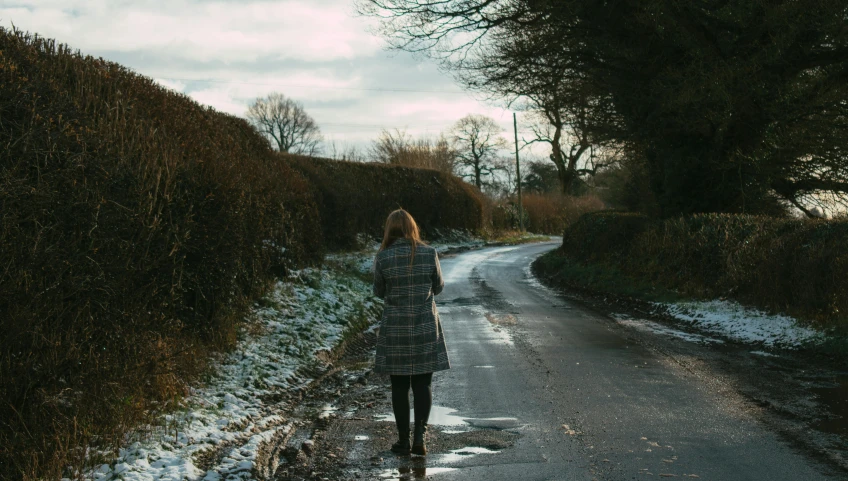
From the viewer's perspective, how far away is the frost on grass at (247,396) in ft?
17.6

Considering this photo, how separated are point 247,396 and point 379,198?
2556cm

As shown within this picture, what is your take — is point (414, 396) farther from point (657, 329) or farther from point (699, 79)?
point (699, 79)

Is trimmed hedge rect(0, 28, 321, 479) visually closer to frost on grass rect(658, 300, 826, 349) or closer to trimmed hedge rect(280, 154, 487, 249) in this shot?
frost on grass rect(658, 300, 826, 349)

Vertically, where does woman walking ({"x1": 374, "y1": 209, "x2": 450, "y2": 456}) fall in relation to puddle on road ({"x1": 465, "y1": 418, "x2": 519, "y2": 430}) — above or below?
above

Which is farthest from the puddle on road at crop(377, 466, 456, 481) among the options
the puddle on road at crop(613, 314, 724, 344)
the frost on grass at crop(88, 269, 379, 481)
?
the puddle on road at crop(613, 314, 724, 344)

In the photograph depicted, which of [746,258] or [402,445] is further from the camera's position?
[746,258]

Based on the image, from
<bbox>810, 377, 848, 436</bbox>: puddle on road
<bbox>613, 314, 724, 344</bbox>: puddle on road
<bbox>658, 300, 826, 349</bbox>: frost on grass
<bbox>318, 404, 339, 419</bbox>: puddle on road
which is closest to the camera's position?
<bbox>810, 377, 848, 436</bbox>: puddle on road

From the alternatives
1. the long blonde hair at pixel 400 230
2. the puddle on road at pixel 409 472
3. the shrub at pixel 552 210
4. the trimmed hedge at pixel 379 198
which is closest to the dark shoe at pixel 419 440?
the puddle on road at pixel 409 472

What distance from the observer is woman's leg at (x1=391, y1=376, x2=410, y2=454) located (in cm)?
594

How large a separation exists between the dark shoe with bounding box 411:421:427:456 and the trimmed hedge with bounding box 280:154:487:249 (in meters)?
11.3

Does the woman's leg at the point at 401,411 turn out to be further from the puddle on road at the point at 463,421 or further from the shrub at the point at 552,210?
the shrub at the point at 552,210

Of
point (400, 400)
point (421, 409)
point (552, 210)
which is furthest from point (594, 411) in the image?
point (552, 210)

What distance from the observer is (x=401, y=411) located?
6.06 meters

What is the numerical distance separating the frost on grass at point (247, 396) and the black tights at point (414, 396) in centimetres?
115
